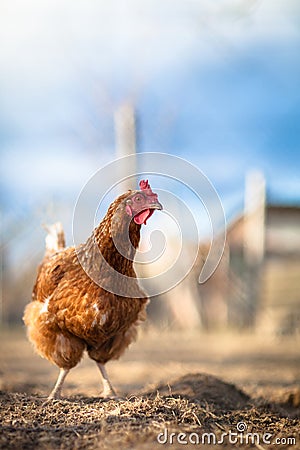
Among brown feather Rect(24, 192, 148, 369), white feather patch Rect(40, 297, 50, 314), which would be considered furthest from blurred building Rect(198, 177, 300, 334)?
white feather patch Rect(40, 297, 50, 314)

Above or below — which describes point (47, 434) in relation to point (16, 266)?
below

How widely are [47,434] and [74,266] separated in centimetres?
143

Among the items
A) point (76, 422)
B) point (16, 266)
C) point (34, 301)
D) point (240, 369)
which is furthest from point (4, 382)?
point (16, 266)

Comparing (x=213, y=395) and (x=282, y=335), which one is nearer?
(x=213, y=395)

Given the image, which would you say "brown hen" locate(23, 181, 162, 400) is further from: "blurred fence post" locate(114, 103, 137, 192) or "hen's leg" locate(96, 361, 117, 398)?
"blurred fence post" locate(114, 103, 137, 192)

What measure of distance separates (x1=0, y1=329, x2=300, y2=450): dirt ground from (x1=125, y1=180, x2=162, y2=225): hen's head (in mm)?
1365

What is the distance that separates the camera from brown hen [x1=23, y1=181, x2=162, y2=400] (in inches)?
145

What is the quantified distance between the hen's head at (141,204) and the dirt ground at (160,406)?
1.37 m

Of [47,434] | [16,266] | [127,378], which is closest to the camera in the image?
[47,434]

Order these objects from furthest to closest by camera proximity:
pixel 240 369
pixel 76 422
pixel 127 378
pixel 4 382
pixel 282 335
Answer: pixel 282 335 < pixel 240 369 < pixel 127 378 < pixel 4 382 < pixel 76 422

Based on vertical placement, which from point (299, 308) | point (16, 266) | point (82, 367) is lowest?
point (82, 367)

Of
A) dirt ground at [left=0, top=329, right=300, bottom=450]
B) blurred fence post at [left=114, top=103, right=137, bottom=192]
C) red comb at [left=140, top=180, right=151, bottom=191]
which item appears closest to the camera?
dirt ground at [left=0, top=329, right=300, bottom=450]

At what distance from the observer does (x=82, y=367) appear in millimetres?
7051

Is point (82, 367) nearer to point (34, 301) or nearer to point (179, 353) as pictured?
point (179, 353)
